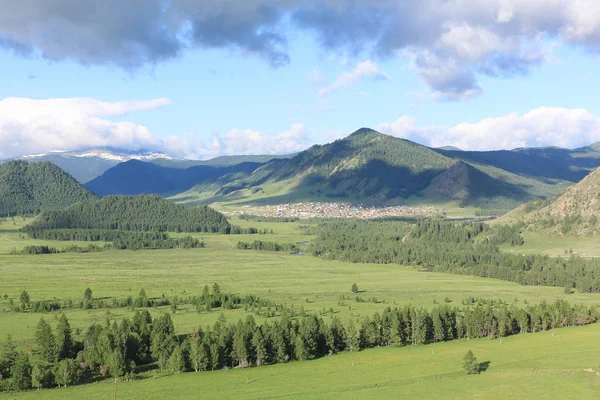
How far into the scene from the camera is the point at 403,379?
84812mm

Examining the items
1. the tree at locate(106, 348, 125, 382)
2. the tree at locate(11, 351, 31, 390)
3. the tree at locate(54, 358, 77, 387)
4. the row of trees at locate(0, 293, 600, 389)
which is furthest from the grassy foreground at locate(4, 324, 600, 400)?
the row of trees at locate(0, 293, 600, 389)

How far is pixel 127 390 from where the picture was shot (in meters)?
78.8

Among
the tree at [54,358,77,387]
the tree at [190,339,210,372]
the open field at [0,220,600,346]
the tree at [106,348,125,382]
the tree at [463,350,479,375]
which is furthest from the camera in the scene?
the open field at [0,220,600,346]

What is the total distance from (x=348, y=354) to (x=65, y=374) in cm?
4004

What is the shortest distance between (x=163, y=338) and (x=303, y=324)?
20.8 metres

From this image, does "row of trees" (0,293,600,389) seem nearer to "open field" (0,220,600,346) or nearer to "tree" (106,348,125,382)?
"tree" (106,348,125,382)

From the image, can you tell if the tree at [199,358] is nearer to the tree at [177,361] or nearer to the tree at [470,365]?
the tree at [177,361]

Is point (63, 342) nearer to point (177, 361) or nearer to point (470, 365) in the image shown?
point (177, 361)

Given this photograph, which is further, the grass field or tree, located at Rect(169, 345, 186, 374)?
tree, located at Rect(169, 345, 186, 374)

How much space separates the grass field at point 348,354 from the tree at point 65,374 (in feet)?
5.59

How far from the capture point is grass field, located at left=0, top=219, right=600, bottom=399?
262ft

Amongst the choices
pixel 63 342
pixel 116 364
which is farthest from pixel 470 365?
pixel 63 342

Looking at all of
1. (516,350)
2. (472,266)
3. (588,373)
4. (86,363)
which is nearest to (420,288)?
(472,266)

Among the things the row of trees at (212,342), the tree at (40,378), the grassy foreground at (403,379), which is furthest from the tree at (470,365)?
the tree at (40,378)
